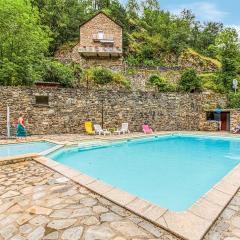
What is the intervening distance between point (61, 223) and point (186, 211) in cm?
175

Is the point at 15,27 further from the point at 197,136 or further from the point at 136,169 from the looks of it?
the point at 197,136

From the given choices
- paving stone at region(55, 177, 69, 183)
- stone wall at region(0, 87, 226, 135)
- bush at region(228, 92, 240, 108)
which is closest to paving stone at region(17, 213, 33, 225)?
paving stone at region(55, 177, 69, 183)

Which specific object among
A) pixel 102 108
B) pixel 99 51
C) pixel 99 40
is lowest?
pixel 102 108

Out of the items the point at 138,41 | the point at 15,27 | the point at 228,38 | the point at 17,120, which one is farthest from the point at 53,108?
the point at 138,41

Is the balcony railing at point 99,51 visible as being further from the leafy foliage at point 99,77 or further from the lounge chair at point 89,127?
the lounge chair at point 89,127

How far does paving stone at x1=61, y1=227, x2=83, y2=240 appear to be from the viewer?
2357mm

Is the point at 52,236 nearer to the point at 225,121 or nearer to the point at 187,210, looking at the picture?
the point at 187,210

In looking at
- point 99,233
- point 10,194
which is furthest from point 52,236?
point 10,194

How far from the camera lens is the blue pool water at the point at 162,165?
4.94 metres

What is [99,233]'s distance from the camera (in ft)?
7.95

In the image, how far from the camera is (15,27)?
13273mm

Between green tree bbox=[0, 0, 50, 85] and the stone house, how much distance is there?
38.6 feet

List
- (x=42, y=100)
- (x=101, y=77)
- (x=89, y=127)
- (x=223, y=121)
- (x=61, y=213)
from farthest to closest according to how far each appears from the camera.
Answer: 1. (x=101, y=77)
2. (x=223, y=121)
3. (x=89, y=127)
4. (x=42, y=100)
5. (x=61, y=213)

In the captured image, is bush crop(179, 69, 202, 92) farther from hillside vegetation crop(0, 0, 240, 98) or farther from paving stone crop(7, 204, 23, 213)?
paving stone crop(7, 204, 23, 213)
